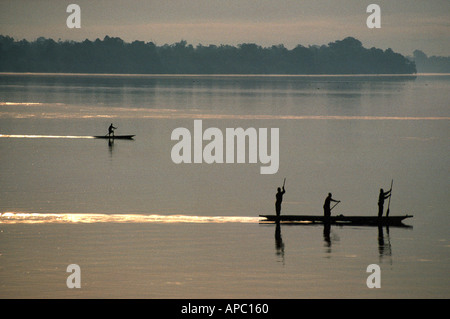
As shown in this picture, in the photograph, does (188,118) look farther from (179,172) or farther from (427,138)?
(179,172)

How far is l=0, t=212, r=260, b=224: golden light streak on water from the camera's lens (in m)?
43.1

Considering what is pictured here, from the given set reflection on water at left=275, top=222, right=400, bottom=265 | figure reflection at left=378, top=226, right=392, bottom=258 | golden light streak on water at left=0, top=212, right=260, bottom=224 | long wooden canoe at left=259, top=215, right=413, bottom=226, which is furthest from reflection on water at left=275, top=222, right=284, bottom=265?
figure reflection at left=378, top=226, right=392, bottom=258

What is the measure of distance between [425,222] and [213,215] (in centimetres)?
1105

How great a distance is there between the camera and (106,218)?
144 ft

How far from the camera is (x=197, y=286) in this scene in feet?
102

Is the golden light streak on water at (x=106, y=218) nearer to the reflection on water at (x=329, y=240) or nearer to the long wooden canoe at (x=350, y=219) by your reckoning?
the long wooden canoe at (x=350, y=219)

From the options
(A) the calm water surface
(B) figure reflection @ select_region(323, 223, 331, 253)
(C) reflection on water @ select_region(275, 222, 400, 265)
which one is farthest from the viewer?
(B) figure reflection @ select_region(323, 223, 331, 253)

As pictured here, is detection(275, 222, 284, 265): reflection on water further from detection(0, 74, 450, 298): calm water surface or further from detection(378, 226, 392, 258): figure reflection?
detection(378, 226, 392, 258): figure reflection

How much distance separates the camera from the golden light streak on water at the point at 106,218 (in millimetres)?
43094

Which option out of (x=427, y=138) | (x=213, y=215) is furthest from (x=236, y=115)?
(x=213, y=215)

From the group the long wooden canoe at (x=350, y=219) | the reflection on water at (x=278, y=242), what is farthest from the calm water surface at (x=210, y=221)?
the long wooden canoe at (x=350, y=219)

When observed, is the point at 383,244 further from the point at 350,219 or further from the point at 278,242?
the point at 278,242
